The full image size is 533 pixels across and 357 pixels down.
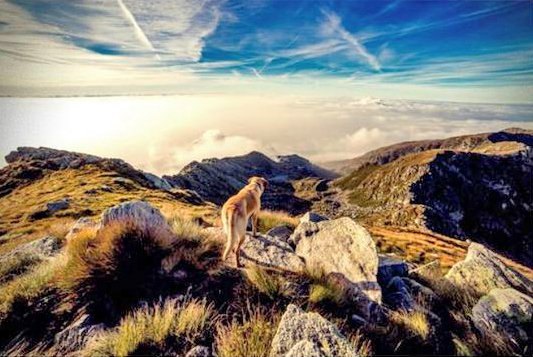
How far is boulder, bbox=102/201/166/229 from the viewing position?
8.92 m

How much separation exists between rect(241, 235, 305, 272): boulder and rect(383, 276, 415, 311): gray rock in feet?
6.75

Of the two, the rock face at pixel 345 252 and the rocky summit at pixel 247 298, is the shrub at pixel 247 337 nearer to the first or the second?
the rocky summit at pixel 247 298

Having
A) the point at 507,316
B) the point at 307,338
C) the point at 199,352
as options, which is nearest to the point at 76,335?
the point at 199,352

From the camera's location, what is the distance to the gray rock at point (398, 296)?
736cm

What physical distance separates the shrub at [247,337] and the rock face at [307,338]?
0.20 meters

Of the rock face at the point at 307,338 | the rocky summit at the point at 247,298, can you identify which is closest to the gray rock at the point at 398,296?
the rocky summit at the point at 247,298

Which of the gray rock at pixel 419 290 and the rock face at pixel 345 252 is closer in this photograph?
the rock face at pixel 345 252

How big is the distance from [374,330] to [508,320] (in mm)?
2635

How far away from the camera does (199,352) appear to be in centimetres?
507

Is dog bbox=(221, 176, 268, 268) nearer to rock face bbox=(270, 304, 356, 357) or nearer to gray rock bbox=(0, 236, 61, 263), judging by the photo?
rock face bbox=(270, 304, 356, 357)

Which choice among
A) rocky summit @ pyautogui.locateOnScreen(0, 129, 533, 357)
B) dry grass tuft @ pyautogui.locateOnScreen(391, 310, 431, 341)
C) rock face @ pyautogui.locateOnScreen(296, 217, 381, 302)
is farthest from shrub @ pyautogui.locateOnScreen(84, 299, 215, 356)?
dry grass tuft @ pyautogui.locateOnScreen(391, 310, 431, 341)

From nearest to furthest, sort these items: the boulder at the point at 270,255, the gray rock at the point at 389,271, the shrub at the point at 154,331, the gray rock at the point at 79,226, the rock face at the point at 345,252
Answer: the shrub at the point at 154,331
the rock face at the point at 345,252
the boulder at the point at 270,255
the gray rock at the point at 389,271
the gray rock at the point at 79,226

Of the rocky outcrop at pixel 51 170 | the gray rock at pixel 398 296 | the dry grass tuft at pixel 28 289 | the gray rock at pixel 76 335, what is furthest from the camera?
the rocky outcrop at pixel 51 170

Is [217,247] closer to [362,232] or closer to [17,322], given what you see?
[362,232]
